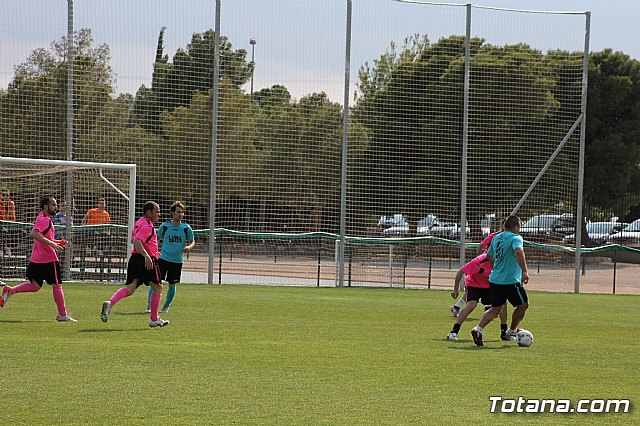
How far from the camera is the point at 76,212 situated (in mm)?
24781

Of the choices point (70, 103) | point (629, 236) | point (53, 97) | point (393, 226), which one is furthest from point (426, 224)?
point (629, 236)

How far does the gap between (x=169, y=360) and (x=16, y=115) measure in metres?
16.2

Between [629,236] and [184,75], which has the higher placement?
[184,75]

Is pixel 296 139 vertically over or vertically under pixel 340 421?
over

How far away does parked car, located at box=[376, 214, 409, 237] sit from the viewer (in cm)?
2777

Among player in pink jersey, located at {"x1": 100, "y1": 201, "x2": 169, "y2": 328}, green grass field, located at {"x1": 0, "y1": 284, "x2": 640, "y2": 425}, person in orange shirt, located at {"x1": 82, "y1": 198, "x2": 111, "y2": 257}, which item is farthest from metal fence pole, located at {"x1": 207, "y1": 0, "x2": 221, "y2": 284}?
player in pink jersey, located at {"x1": 100, "y1": 201, "x2": 169, "y2": 328}

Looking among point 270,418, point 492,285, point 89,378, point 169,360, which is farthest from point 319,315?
point 270,418

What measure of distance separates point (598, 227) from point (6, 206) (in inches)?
925

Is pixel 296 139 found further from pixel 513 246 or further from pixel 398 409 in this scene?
pixel 398 409

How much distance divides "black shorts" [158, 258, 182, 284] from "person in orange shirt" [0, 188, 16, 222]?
7.58 meters

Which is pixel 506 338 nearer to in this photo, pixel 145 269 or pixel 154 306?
pixel 154 306

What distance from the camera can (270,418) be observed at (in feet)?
24.1

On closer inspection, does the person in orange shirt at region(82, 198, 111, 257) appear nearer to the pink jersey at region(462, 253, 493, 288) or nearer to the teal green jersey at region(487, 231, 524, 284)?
the pink jersey at region(462, 253, 493, 288)

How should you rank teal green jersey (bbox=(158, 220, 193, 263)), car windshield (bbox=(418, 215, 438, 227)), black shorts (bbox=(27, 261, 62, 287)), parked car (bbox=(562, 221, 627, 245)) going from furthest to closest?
parked car (bbox=(562, 221, 627, 245)), car windshield (bbox=(418, 215, 438, 227)), teal green jersey (bbox=(158, 220, 193, 263)), black shorts (bbox=(27, 261, 62, 287))
